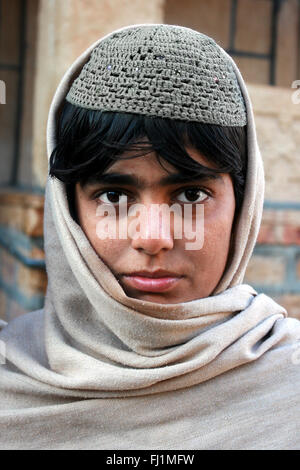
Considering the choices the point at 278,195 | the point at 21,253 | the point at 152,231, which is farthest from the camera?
the point at 278,195

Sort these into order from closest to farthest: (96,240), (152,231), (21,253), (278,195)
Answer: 1. (152,231)
2. (96,240)
3. (21,253)
4. (278,195)

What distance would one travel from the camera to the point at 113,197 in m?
1.27

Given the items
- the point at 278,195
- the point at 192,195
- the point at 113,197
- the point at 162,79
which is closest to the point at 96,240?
the point at 113,197

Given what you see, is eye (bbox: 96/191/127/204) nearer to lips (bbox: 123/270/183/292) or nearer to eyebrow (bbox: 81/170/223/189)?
eyebrow (bbox: 81/170/223/189)

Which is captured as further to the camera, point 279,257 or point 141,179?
point 279,257

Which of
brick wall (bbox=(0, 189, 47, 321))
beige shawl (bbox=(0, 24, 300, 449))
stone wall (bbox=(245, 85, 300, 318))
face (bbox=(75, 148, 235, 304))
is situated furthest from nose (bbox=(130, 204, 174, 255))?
stone wall (bbox=(245, 85, 300, 318))

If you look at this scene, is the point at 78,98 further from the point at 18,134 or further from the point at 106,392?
the point at 18,134

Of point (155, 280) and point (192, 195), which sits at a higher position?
point (192, 195)

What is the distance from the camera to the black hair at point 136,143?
3.95ft

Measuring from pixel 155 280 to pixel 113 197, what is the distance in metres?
0.18

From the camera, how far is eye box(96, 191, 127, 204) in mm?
1262

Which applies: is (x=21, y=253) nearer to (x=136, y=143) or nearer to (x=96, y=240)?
(x=96, y=240)

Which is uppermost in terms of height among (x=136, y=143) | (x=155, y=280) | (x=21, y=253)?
(x=136, y=143)
